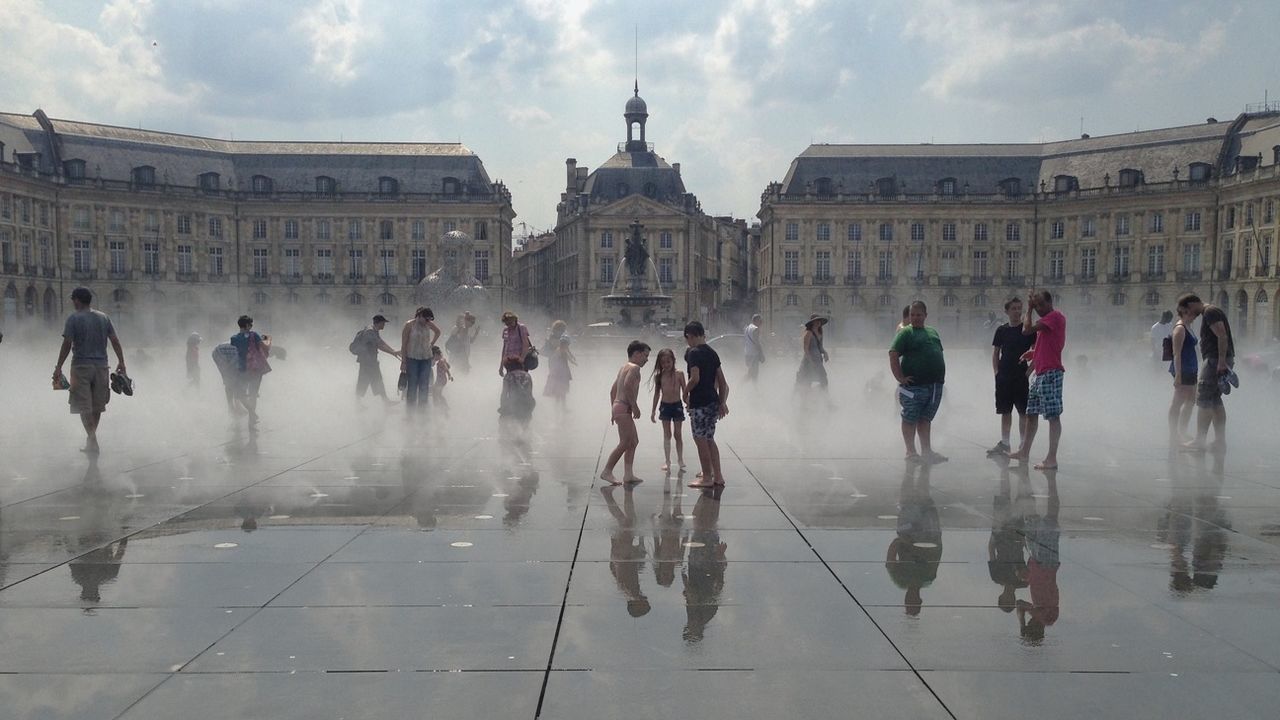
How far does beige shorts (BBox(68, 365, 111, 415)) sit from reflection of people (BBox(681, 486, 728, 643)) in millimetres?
7567

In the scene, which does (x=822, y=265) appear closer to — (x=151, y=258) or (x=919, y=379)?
(x=151, y=258)

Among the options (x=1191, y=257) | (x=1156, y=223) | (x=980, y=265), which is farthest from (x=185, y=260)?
(x=1191, y=257)

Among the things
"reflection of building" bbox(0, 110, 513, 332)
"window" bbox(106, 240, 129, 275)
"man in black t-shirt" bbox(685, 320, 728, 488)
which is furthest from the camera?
"window" bbox(106, 240, 129, 275)

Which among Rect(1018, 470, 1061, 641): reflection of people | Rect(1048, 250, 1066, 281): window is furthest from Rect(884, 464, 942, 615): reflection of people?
Rect(1048, 250, 1066, 281): window

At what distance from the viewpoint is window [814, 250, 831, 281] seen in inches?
3661

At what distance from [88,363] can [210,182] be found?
3263 inches

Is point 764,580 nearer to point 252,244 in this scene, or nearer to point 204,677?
point 204,677

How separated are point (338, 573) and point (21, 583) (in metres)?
1.86

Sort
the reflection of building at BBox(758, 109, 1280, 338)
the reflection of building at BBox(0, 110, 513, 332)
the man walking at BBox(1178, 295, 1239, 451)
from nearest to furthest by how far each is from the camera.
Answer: the man walking at BBox(1178, 295, 1239, 451), the reflection of building at BBox(0, 110, 513, 332), the reflection of building at BBox(758, 109, 1280, 338)

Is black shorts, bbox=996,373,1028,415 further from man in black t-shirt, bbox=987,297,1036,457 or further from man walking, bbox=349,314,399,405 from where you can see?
man walking, bbox=349,314,399,405

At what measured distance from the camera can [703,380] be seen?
10.6 metres

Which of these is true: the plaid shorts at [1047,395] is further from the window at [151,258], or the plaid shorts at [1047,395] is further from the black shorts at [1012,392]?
the window at [151,258]

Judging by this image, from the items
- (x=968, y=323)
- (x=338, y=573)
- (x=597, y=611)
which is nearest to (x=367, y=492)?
(x=338, y=573)

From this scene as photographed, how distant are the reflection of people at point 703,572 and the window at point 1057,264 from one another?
86.7 m
